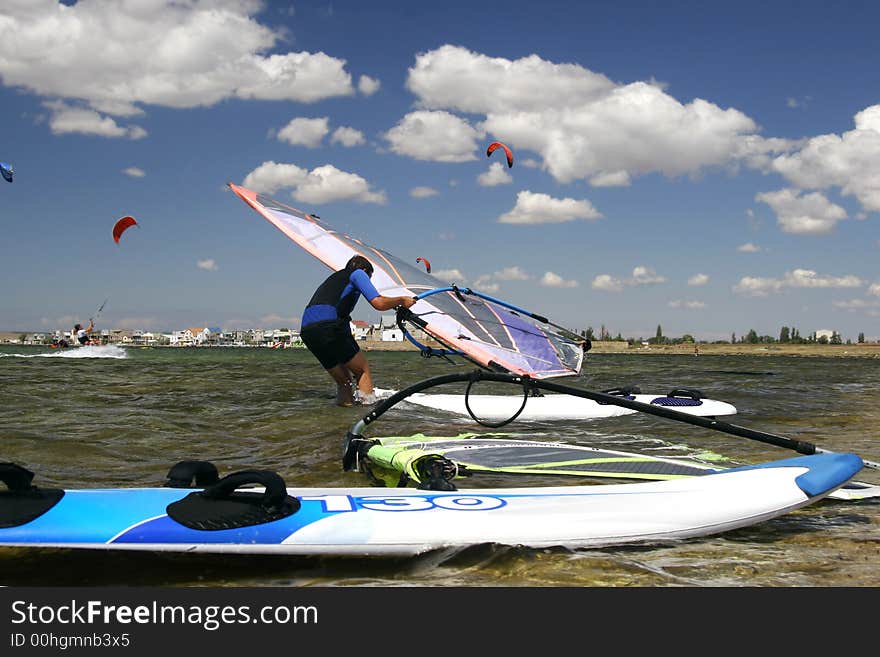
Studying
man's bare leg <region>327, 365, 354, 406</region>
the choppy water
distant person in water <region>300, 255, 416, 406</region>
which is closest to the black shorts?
distant person in water <region>300, 255, 416, 406</region>

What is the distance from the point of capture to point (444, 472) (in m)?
4.07

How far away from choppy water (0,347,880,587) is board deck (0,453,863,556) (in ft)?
0.26

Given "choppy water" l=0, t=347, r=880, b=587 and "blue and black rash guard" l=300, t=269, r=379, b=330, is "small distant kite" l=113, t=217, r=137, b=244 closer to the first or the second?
"choppy water" l=0, t=347, r=880, b=587

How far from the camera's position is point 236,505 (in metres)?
2.83

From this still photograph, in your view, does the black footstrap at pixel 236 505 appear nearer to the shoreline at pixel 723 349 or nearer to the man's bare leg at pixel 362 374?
the man's bare leg at pixel 362 374

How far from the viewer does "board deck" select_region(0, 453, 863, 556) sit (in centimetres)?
264

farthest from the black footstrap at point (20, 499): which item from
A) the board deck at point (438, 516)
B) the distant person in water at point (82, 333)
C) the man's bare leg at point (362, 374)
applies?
the distant person in water at point (82, 333)

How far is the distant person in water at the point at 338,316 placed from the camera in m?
7.96

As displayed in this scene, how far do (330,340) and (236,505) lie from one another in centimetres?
520

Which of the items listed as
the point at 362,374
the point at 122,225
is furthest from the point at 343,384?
the point at 122,225

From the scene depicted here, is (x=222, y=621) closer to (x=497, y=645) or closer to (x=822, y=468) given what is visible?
(x=497, y=645)

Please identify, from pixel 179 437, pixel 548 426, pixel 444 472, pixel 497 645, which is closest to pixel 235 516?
pixel 497 645

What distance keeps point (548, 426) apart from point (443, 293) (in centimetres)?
224

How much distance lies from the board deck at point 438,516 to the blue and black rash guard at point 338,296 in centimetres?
467
